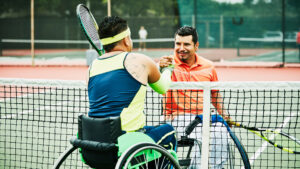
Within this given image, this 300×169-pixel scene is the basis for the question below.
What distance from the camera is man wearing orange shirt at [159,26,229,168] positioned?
3.76 m

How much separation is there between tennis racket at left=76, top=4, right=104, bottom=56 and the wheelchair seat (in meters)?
0.92

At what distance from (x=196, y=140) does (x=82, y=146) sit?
4.07 ft

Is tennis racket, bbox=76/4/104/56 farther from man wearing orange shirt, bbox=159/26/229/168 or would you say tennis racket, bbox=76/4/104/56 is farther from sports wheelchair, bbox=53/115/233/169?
sports wheelchair, bbox=53/115/233/169

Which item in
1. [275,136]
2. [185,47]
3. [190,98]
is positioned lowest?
[275,136]

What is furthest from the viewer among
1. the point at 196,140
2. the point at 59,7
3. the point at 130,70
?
the point at 59,7

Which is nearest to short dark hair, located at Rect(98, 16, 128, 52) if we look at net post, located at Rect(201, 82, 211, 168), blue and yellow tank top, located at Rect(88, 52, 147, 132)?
blue and yellow tank top, located at Rect(88, 52, 147, 132)

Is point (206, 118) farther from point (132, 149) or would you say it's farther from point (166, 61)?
point (132, 149)

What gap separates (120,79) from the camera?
2805 mm

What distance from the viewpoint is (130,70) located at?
9.26 feet

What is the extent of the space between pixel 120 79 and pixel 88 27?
1160 millimetres

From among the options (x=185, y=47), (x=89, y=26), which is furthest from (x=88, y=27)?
(x=185, y=47)

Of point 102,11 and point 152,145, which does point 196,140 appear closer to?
point 152,145

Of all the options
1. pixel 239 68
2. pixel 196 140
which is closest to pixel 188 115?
pixel 196 140

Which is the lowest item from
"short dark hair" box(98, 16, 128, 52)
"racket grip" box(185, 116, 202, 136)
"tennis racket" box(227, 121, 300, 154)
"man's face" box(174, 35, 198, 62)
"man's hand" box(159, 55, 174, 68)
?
"tennis racket" box(227, 121, 300, 154)
